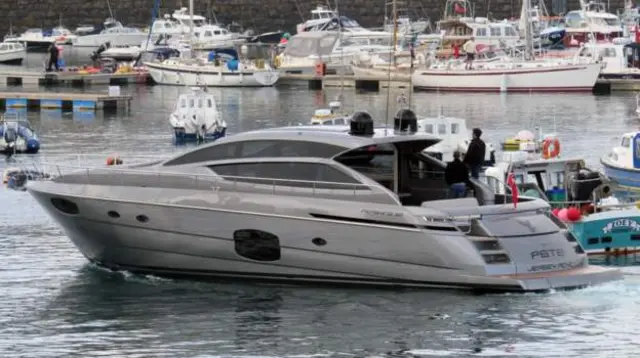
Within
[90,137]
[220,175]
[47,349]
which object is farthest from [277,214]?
[90,137]

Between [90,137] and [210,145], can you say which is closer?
[210,145]

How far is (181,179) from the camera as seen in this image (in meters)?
25.2

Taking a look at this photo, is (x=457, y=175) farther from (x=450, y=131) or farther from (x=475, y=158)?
(x=450, y=131)

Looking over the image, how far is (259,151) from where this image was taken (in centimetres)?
2522

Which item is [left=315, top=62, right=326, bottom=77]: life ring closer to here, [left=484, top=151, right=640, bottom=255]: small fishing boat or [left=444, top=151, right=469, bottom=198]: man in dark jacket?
[left=484, top=151, right=640, bottom=255]: small fishing boat

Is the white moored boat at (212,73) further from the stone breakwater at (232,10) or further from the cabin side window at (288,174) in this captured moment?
the cabin side window at (288,174)

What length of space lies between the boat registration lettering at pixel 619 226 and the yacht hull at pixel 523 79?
169ft

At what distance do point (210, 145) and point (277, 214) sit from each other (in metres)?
1.92

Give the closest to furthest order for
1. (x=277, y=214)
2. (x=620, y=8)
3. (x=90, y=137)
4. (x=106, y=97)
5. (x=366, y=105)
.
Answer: (x=277, y=214), (x=90, y=137), (x=106, y=97), (x=366, y=105), (x=620, y=8)

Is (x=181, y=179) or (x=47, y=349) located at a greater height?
(x=181, y=179)

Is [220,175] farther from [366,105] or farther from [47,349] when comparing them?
[366,105]

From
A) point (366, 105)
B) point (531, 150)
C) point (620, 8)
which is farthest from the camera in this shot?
point (620, 8)

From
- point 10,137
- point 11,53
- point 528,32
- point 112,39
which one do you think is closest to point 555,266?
point 10,137

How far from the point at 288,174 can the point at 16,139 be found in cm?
2550
